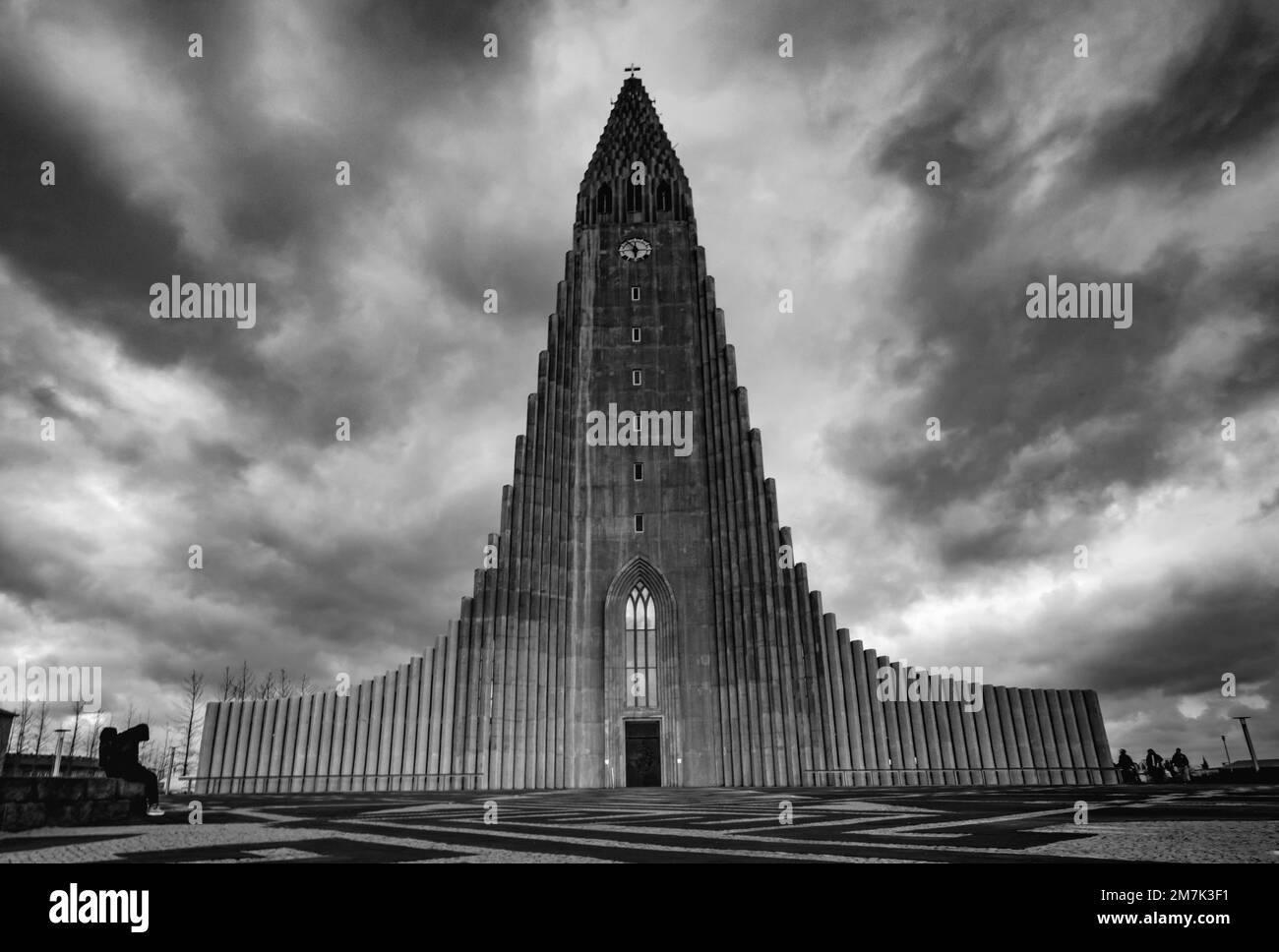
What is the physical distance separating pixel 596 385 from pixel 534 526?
796 centimetres

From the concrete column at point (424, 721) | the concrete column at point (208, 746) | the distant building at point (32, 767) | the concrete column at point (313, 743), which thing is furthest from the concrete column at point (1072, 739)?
the concrete column at point (208, 746)

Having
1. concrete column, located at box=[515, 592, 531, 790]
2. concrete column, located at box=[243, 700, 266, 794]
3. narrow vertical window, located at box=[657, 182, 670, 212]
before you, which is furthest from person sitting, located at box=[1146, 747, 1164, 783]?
concrete column, located at box=[243, 700, 266, 794]

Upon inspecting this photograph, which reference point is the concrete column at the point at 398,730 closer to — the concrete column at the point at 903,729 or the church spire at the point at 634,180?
the concrete column at the point at 903,729

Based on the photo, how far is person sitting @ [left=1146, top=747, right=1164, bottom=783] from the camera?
3072 centimetres

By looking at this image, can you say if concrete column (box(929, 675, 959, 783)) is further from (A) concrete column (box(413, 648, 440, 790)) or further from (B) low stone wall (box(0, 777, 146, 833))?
(B) low stone wall (box(0, 777, 146, 833))

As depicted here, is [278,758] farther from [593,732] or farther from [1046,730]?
[1046,730]

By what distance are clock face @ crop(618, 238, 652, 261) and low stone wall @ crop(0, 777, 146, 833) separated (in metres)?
34.3

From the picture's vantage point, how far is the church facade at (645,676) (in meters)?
29.1

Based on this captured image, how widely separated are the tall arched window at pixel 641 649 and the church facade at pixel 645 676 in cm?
9

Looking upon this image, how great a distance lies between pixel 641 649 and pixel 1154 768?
22348mm

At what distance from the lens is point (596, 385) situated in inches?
1422

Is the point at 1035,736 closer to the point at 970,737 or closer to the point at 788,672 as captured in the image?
the point at 970,737

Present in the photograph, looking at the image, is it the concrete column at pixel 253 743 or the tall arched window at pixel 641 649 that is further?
the tall arched window at pixel 641 649
